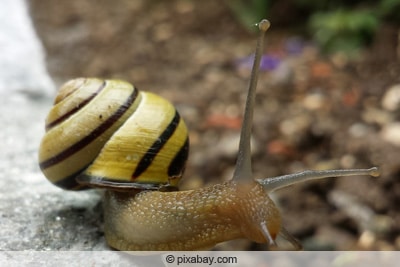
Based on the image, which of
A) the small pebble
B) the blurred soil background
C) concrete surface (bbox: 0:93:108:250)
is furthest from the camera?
the small pebble

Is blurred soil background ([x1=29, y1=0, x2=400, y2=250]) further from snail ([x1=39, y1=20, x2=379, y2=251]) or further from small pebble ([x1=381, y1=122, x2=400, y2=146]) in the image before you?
snail ([x1=39, y1=20, x2=379, y2=251])

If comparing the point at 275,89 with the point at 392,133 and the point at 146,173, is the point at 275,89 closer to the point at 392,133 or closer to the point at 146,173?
the point at 392,133

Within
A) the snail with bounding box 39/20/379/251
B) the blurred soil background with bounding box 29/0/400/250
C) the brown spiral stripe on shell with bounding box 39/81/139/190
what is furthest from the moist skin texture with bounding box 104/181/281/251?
the blurred soil background with bounding box 29/0/400/250

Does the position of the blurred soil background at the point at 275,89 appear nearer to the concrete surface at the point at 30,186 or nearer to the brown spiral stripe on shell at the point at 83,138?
the concrete surface at the point at 30,186

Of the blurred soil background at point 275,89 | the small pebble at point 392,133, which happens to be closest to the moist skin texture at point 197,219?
the blurred soil background at point 275,89

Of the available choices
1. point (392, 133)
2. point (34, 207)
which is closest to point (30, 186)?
point (34, 207)

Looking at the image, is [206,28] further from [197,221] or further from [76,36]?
[197,221]
